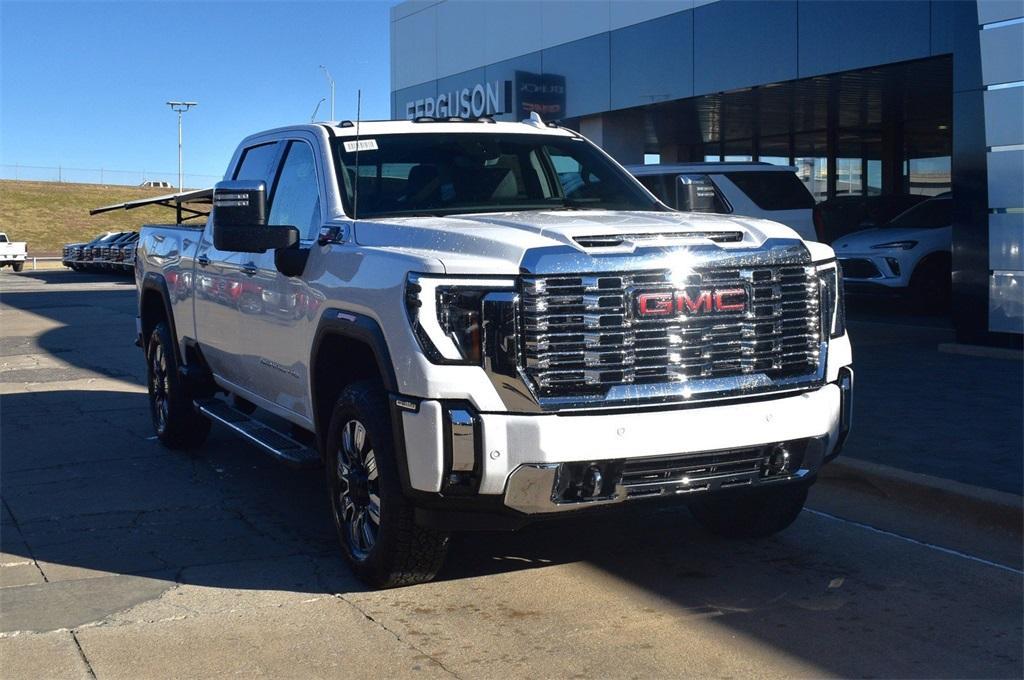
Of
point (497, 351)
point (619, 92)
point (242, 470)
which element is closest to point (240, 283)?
point (242, 470)

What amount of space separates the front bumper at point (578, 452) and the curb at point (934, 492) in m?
1.95

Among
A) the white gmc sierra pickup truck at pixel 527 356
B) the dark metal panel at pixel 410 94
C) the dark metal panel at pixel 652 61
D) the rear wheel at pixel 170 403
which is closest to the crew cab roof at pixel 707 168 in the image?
the dark metal panel at pixel 652 61

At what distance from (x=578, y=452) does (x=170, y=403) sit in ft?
15.1

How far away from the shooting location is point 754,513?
234 inches

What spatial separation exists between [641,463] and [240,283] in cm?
307

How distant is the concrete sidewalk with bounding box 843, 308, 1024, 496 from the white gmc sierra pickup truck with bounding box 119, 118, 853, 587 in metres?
1.81

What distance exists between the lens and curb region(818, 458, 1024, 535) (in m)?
6.25

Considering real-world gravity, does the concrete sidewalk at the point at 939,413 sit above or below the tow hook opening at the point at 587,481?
below

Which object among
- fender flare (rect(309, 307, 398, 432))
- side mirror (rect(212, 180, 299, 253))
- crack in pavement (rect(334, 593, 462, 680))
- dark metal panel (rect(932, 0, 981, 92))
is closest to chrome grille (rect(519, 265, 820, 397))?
fender flare (rect(309, 307, 398, 432))

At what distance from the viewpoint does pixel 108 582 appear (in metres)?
5.50

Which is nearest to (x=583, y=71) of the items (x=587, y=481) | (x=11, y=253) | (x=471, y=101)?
(x=471, y=101)

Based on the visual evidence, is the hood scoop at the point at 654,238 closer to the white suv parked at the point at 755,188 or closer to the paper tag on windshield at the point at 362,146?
the paper tag on windshield at the point at 362,146

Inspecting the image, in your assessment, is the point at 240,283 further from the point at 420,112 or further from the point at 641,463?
the point at 420,112

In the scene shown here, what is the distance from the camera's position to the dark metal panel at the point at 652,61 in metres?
20.5
